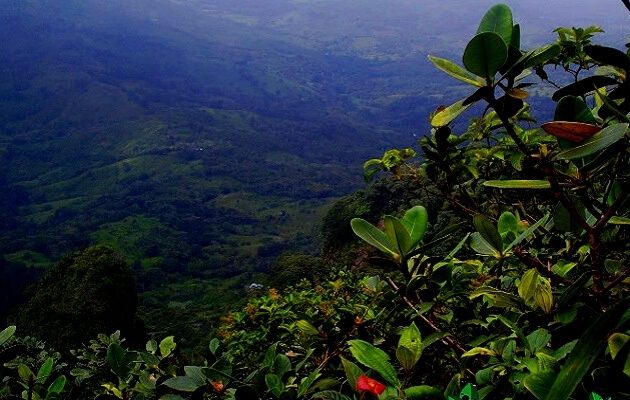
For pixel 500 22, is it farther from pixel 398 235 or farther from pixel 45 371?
pixel 45 371

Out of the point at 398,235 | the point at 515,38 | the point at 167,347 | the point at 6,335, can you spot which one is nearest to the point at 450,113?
the point at 515,38

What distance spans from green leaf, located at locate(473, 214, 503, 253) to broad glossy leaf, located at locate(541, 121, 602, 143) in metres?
0.40

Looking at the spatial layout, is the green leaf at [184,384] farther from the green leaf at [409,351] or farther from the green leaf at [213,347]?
the green leaf at [409,351]

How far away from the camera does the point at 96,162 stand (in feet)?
447

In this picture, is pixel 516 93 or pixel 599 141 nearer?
pixel 599 141

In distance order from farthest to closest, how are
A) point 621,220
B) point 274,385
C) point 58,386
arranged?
point 58,386, point 274,385, point 621,220

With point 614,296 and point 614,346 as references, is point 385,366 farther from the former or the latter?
point 614,296

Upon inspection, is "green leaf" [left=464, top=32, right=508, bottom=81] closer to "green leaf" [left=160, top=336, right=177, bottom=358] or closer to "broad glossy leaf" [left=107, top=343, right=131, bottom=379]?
"broad glossy leaf" [left=107, top=343, right=131, bottom=379]

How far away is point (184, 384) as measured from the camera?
142 cm

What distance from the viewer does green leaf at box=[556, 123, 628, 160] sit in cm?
78

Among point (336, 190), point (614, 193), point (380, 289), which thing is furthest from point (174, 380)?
point (336, 190)

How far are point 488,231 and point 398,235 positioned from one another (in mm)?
236

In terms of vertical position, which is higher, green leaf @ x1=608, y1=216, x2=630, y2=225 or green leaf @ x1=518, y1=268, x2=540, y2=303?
green leaf @ x1=608, y1=216, x2=630, y2=225

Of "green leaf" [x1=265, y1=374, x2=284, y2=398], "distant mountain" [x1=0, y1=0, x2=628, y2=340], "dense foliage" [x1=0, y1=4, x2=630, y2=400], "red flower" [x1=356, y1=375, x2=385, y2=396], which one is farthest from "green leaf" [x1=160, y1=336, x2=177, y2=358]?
"distant mountain" [x1=0, y1=0, x2=628, y2=340]
